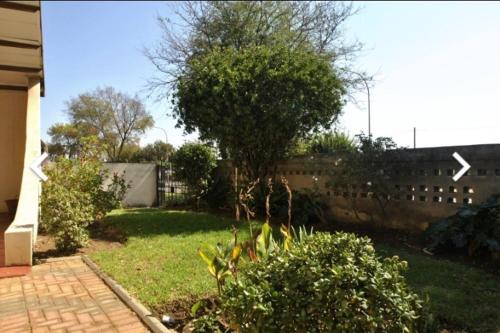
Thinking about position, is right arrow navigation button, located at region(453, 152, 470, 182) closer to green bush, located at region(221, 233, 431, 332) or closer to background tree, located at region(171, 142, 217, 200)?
green bush, located at region(221, 233, 431, 332)

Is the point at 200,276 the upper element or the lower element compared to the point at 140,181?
lower

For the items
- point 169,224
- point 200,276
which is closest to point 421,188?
point 200,276

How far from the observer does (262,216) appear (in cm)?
978

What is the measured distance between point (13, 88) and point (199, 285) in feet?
A: 27.0

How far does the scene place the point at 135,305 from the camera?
4.05m

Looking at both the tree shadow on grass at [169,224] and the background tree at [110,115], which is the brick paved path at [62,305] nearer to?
the tree shadow on grass at [169,224]

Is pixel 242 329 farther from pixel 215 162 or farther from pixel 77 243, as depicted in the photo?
pixel 215 162

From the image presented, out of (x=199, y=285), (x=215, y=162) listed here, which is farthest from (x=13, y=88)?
(x=199, y=285)

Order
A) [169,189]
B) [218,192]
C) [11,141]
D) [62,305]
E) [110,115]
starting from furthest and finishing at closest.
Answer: [110,115]
[169,189]
[218,192]
[11,141]
[62,305]

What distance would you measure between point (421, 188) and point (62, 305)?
6095 mm

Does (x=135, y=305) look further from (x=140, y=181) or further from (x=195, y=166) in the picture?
(x=140, y=181)

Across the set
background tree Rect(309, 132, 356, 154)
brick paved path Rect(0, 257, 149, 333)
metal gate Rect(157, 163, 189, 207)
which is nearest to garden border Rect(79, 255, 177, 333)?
brick paved path Rect(0, 257, 149, 333)

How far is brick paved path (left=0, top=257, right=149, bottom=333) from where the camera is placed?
12.0 feet

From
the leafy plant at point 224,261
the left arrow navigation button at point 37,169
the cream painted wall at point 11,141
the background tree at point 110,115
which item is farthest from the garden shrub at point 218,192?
the background tree at point 110,115
